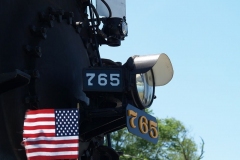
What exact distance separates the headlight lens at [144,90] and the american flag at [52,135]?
0.87 meters

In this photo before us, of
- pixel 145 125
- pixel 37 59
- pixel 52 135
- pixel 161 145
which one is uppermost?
pixel 37 59

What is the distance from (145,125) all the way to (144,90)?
0.29 m

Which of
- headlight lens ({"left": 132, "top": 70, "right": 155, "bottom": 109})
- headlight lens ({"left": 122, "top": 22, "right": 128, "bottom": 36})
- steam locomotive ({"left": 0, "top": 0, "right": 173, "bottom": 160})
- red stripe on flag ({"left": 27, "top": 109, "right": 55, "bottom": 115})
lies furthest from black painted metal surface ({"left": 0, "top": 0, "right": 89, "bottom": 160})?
headlight lens ({"left": 122, "top": 22, "right": 128, "bottom": 36})

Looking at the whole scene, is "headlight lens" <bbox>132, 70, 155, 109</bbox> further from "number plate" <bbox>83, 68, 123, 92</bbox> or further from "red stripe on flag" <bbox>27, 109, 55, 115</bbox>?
"red stripe on flag" <bbox>27, 109, 55, 115</bbox>

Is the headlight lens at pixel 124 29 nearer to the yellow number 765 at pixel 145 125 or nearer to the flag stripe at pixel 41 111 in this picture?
the yellow number 765 at pixel 145 125

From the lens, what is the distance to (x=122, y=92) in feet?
14.5

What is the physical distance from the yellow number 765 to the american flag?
71 cm

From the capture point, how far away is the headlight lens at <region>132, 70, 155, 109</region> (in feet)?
15.0

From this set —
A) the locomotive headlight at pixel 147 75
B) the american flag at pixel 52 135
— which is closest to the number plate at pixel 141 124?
the locomotive headlight at pixel 147 75

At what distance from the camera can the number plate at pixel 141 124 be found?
4352 millimetres

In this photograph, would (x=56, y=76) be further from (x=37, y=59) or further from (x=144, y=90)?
(x=144, y=90)

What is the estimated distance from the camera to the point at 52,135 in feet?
12.3

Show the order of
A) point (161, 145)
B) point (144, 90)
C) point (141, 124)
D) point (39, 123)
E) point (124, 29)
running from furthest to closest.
Result: point (161, 145), point (124, 29), point (144, 90), point (141, 124), point (39, 123)

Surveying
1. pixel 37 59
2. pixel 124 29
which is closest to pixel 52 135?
pixel 37 59
